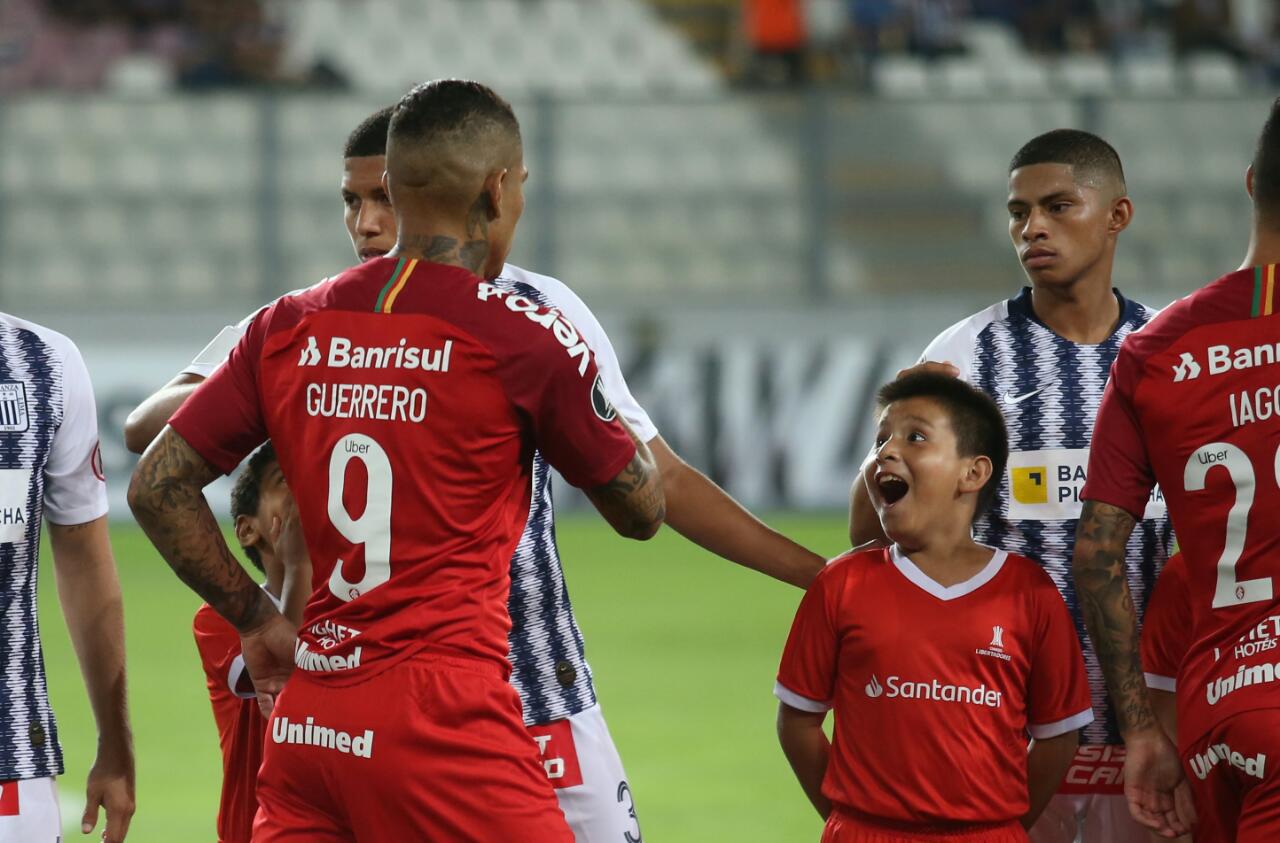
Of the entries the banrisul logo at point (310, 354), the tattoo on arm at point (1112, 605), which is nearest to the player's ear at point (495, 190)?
the banrisul logo at point (310, 354)

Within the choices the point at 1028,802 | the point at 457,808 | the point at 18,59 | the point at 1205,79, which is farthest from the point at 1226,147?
the point at 457,808

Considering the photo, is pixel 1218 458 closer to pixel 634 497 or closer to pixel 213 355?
pixel 634 497

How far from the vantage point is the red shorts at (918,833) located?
3.60 meters

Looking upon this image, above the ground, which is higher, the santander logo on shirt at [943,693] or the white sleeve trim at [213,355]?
the white sleeve trim at [213,355]

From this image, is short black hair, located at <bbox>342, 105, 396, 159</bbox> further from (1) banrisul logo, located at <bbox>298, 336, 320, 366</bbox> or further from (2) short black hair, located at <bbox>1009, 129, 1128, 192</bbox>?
(2) short black hair, located at <bbox>1009, 129, 1128, 192</bbox>

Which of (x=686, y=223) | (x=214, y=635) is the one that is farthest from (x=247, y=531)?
(x=686, y=223)

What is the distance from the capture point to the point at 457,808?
9.66ft

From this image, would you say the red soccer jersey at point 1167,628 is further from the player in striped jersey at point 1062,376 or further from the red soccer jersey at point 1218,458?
the red soccer jersey at point 1218,458

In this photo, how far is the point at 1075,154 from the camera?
164 inches

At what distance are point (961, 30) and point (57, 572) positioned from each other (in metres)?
16.1

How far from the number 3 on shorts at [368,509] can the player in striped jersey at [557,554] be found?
2.67 feet

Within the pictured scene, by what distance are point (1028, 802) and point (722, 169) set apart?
1203 cm

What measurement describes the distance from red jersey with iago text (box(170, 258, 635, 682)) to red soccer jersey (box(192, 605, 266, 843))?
0.70m

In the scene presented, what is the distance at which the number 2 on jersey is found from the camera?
10.5ft
